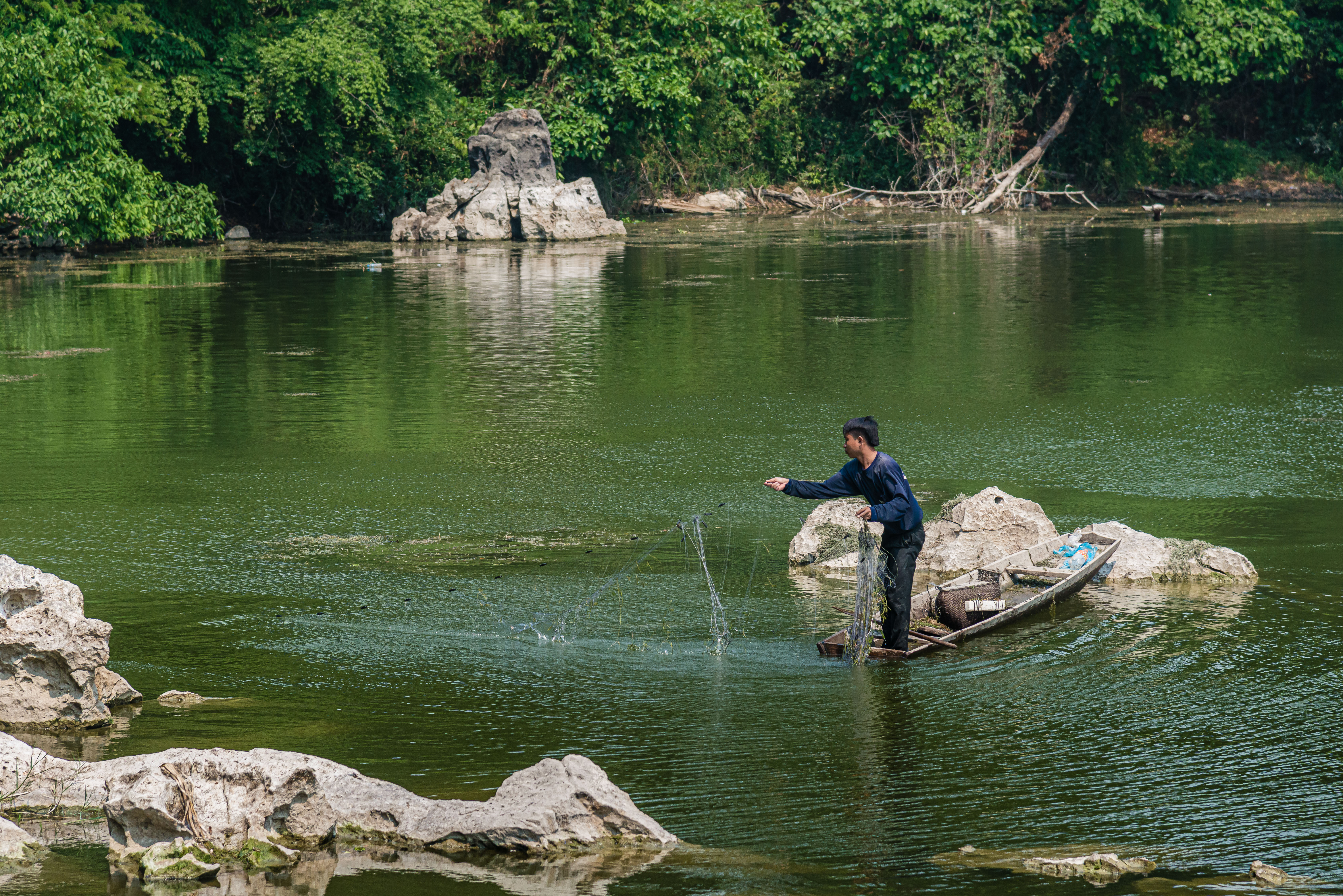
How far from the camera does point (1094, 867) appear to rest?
5852 mm

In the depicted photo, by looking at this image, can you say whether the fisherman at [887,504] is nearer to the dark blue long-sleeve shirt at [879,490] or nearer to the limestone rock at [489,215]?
the dark blue long-sleeve shirt at [879,490]

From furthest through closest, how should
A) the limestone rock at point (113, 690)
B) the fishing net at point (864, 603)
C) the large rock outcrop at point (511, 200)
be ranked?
the large rock outcrop at point (511, 200) < the fishing net at point (864, 603) < the limestone rock at point (113, 690)

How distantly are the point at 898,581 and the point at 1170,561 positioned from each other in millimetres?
2434

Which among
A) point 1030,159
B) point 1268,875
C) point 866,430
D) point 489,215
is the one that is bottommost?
point 1268,875

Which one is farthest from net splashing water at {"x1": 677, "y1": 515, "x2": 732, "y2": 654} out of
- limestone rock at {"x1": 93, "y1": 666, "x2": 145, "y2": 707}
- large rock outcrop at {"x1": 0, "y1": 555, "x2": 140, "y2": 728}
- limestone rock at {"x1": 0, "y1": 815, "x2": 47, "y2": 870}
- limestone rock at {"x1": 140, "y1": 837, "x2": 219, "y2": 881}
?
limestone rock at {"x1": 0, "y1": 815, "x2": 47, "y2": 870}

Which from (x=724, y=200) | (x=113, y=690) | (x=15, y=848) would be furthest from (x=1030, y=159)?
(x=15, y=848)

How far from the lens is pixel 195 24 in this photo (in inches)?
1473

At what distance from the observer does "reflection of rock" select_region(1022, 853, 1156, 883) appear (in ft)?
19.1

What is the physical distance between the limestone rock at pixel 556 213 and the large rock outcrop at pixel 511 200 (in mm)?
14

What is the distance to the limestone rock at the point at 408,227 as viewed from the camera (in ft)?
126

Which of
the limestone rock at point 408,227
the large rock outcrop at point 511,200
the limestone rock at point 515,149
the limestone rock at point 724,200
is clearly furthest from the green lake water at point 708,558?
the limestone rock at point 724,200

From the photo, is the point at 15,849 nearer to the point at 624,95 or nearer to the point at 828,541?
the point at 828,541

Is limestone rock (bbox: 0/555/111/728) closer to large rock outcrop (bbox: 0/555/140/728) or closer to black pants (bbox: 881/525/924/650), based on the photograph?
large rock outcrop (bbox: 0/555/140/728)

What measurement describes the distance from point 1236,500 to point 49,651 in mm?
8759
